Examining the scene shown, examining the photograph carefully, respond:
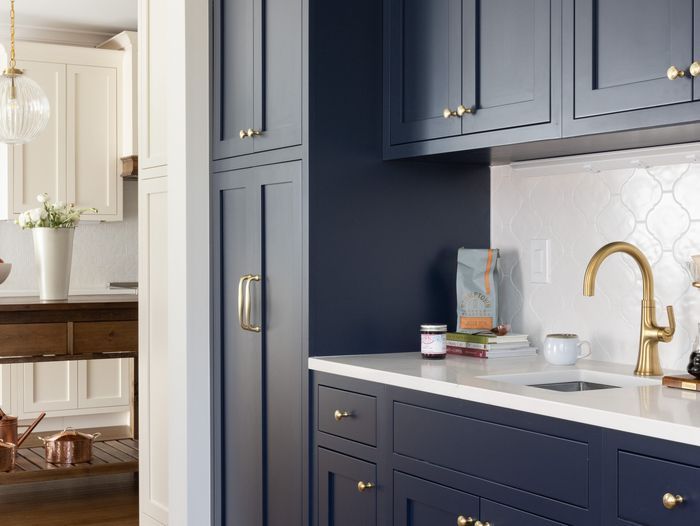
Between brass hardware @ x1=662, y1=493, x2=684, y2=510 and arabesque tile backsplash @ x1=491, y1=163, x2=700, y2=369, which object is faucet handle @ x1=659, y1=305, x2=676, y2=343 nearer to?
arabesque tile backsplash @ x1=491, y1=163, x2=700, y2=369

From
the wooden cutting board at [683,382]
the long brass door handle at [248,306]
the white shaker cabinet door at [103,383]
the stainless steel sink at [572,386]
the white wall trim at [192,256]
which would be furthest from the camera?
the white shaker cabinet door at [103,383]

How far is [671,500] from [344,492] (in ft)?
3.62

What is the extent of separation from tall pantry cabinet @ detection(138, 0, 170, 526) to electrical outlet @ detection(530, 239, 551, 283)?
1491mm

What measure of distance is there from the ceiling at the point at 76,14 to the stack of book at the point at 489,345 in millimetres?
3206

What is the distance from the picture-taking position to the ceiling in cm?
508

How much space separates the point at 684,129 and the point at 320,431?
1.25 meters

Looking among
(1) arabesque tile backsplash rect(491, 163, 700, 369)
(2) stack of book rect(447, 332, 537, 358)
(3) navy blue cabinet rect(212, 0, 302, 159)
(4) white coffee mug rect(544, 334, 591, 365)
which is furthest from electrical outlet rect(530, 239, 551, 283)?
(3) navy blue cabinet rect(212, 0, 302, 159)

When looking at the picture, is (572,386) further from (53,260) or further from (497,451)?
(53,260)

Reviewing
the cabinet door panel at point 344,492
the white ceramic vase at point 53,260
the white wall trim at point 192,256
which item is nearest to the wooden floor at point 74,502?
the white ceramic vase at point 53,260

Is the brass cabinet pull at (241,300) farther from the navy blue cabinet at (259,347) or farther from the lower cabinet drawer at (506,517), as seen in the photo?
the lower cabinet drawer at (506,517)

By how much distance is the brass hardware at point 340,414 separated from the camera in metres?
2.46

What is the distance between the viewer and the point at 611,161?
246 cm

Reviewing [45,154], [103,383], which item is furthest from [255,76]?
[103,383]

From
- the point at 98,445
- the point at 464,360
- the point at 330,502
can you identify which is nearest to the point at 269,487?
the point at 330,502
